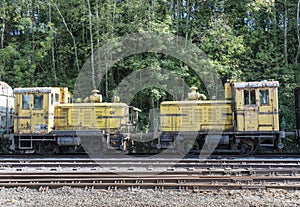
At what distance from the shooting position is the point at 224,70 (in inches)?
642

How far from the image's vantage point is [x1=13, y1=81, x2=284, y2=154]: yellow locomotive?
470 inches

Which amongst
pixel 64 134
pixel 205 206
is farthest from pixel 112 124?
pixel 205 206

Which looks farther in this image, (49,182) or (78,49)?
(78,49)

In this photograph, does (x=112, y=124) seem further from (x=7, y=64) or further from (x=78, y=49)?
(x=7, y=64)

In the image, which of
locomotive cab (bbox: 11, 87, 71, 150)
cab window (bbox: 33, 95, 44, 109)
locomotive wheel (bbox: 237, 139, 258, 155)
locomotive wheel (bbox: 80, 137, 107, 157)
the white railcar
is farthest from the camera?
the white railcar

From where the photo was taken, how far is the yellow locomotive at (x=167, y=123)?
1195 cm

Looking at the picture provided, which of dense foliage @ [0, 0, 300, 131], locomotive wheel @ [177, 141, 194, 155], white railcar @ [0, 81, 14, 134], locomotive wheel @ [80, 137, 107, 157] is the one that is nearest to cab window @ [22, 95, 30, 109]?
white railcar @ [0, 81, 14, 134]

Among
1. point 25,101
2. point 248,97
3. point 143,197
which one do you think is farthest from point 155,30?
point 143,197

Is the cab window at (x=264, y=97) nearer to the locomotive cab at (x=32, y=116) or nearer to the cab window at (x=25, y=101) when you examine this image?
the locomotive cab at (x=32, y=116)

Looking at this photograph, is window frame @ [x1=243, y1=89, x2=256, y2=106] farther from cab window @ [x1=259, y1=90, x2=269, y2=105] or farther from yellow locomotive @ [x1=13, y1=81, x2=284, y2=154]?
cab window @ [x1=259, y1=90, x2=269, y2=105]

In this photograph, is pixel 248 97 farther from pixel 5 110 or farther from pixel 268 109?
pixel 5 110

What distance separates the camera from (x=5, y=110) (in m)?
14.4

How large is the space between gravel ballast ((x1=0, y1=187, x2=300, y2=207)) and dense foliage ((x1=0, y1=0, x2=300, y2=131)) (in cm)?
972

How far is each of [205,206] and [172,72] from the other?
1110cm
